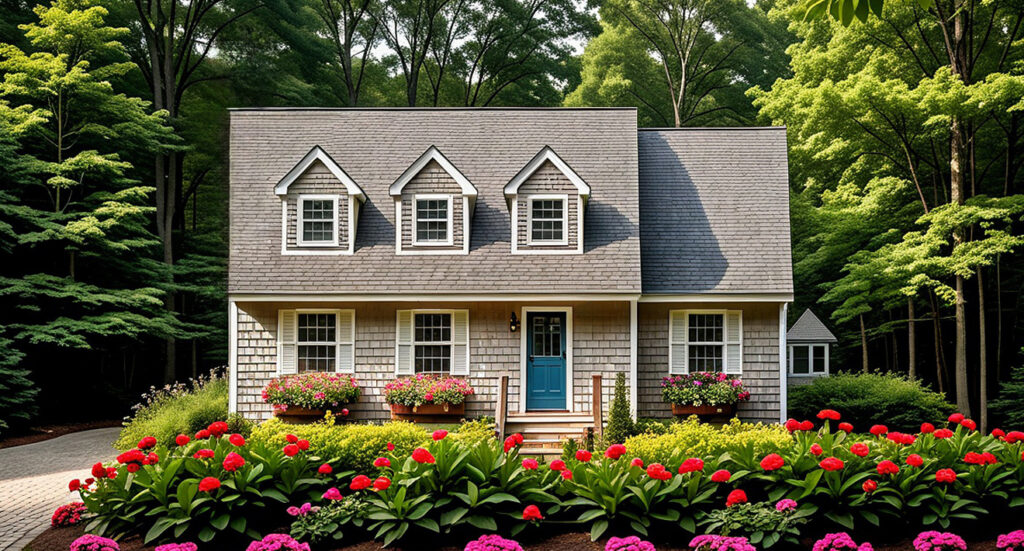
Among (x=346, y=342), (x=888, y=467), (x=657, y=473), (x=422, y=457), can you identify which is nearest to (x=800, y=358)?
(x=346, y=342)

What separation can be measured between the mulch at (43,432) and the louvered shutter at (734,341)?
1578 cm

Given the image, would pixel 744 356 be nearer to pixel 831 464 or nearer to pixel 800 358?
pixel 831 464

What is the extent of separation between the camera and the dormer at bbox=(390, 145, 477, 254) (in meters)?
15.5

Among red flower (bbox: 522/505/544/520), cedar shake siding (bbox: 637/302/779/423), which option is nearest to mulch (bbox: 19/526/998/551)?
red flower (bbox: 522/505/544/520)

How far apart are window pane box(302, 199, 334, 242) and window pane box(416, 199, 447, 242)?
1.91 m

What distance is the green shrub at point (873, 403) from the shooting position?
1683cm

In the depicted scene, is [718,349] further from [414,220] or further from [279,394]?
[279,394]

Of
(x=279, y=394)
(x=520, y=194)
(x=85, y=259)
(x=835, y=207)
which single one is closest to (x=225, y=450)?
(x=279, y=394)

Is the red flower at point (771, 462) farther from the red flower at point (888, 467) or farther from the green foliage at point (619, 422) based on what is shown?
the green foliage at point (619, 422)

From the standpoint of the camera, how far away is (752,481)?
7066 millimetres

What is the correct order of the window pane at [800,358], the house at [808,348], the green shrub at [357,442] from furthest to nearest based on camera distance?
1. the window pane at [800,358]
2. the house at [808,348]
3. the green shrub at [357,442]

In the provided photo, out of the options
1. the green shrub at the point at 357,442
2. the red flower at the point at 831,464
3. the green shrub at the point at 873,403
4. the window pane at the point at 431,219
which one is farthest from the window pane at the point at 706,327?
the red flower at the point at 831,464

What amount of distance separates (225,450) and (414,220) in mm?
8545

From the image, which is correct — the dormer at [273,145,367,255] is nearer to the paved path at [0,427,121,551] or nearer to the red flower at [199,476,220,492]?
the paved path at [0,427,121,551]
